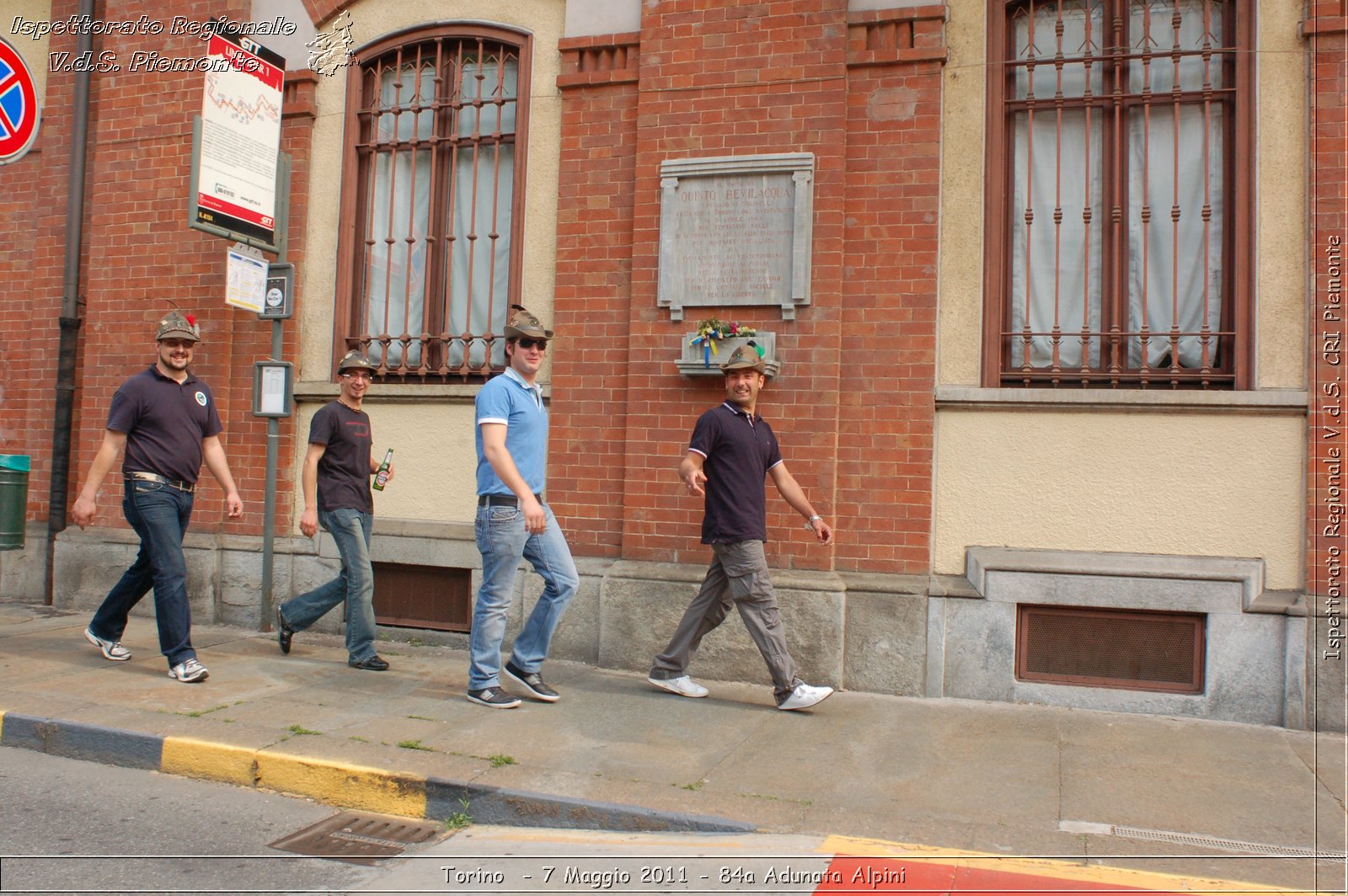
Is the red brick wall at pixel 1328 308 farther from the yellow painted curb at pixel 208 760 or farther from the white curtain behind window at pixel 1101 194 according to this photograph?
the yellow painted curb at pixel 208 760

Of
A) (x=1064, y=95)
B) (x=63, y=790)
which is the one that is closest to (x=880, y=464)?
(x=1064, y=95)

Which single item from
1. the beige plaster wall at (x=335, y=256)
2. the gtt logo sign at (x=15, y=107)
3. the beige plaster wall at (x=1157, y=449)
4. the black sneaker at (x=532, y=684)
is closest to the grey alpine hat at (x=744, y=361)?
the beige plaster wall at (x=1157, y=449)

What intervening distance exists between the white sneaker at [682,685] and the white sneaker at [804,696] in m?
0.51

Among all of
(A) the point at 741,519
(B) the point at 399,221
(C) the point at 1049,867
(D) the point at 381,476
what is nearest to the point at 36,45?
(B) the point at 399,221

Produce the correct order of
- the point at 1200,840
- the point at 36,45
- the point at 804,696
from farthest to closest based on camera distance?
1. the point at 36,45
2. the point at 804,696
3. the point at 1200,840

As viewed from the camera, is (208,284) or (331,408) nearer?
(331,408)

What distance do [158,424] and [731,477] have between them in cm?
329

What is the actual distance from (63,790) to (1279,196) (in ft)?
22.5

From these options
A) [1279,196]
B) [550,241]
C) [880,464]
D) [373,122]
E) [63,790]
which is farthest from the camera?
[373,122]

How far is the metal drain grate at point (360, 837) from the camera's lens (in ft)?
13.4

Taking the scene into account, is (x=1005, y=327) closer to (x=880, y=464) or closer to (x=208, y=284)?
(x=880, y=464)

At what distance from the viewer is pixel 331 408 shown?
6.46 meters

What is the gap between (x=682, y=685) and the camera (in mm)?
6027

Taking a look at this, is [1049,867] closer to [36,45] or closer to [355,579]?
[355,579]
